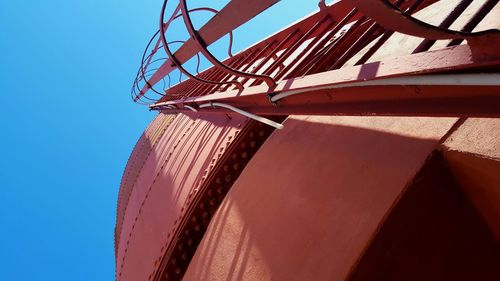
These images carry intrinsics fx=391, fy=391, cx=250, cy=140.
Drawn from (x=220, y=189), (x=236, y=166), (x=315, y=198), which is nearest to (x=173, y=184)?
(x=220, y=189)

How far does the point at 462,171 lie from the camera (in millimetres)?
1938

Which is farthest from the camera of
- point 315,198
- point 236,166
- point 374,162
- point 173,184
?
point 173,184

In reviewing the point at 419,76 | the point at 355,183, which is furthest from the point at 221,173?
the point at 419,76

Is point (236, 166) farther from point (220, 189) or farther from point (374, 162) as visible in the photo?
point (374, 162)

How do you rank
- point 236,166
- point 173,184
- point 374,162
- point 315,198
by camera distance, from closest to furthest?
point 374,162 → point 315,198 → point 236,166 → point 173,184

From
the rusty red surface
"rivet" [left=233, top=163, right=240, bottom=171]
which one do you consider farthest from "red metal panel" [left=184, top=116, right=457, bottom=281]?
"rivet" [left=233, top=163, right=240, bottom=171]

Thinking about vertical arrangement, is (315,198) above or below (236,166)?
below

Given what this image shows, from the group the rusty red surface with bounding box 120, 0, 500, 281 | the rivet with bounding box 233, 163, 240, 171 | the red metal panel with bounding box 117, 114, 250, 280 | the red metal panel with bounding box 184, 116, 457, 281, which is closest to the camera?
the rusty red surface with bounding box 120, 0, 500, 281

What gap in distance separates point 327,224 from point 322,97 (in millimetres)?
728

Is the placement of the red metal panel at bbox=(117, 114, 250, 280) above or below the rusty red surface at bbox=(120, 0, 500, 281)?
above

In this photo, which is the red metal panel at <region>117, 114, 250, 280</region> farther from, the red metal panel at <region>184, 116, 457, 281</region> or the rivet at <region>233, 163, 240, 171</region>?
the red metal panel at <region>184, 116, 457, 281</region>

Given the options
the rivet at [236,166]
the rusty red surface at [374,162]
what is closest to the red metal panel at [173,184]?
the rivet at [236,166]

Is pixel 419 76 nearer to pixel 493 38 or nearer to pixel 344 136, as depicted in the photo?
pixel 493 38

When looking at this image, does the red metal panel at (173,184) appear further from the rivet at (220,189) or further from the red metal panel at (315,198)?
the red metal panel at (315,198)
